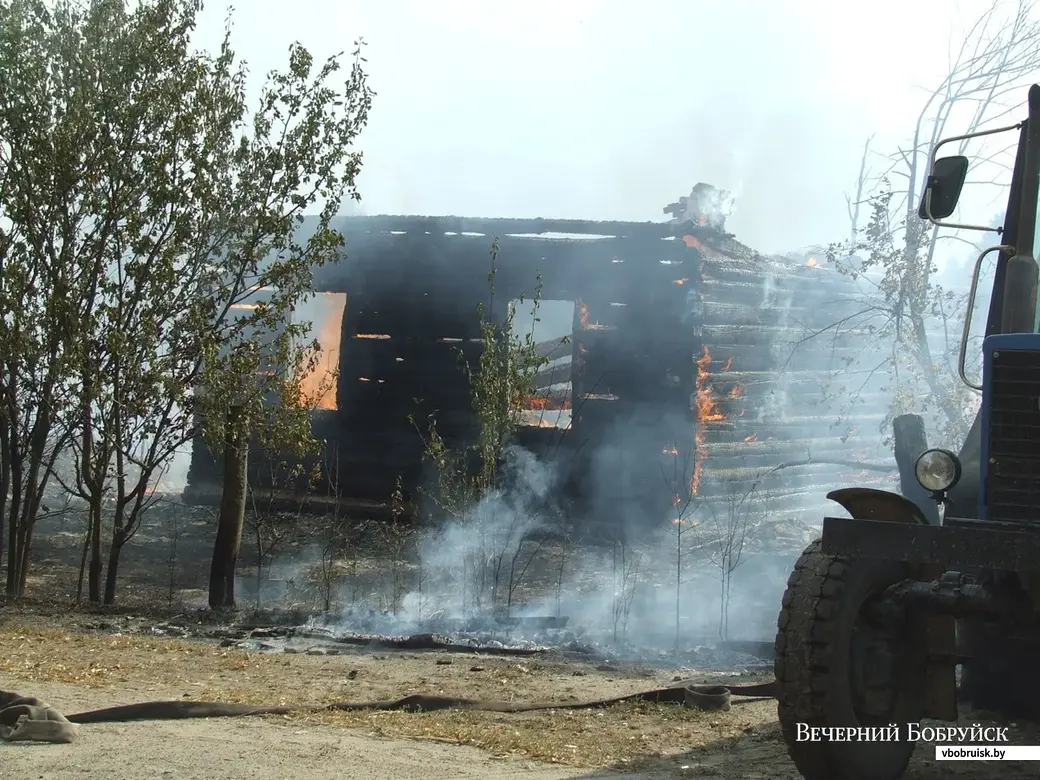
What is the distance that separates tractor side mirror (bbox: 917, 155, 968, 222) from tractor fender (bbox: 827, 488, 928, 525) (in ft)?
5.53

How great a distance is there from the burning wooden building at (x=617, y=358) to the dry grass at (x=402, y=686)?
6.70m

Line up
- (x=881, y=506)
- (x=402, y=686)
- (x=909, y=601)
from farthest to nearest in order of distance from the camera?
(x=402, y=686) < (x=881, y=506) < (x=909, y=601)

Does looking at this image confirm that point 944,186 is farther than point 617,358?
No

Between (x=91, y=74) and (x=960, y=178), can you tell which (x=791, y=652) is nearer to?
(x=960, y=178)

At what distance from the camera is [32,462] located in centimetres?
1103

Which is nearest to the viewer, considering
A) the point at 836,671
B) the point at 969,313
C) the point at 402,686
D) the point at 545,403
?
the point at 836,671

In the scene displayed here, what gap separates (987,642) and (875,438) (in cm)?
1678

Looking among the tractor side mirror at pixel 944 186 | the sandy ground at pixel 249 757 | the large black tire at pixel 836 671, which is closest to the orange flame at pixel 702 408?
the tractor side mirror at pixel 944 186

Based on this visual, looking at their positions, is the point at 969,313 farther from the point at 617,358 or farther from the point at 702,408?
the point at 617,358

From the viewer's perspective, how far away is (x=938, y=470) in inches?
203

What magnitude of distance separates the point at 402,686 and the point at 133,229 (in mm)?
5237

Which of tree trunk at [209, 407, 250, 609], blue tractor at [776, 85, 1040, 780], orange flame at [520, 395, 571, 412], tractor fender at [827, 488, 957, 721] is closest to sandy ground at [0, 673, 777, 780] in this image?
blue tractor at [776, 85, 1040, 780]

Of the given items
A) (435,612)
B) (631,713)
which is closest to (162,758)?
(631,713)

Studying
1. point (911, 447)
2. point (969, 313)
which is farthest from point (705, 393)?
point (969, 313)
